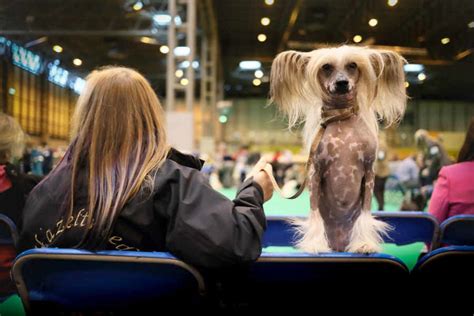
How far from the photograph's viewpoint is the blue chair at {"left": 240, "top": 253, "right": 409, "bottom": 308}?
0.97 meters

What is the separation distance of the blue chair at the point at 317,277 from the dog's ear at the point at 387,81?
389mm

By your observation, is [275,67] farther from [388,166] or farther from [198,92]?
[198,92]

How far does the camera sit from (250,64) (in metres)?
1.73

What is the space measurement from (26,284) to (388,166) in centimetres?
145

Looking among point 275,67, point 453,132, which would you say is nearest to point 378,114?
point 275,67

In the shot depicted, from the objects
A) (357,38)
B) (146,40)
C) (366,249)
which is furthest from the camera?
(146,40)

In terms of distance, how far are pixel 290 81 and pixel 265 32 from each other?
0.68 metres

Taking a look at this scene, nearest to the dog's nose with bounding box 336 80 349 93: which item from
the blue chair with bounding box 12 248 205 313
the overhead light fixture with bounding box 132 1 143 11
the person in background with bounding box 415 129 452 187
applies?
the blue chair with bounding box 12 248 205 313

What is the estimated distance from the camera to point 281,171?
6.09 feet

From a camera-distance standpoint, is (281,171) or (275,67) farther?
(281,171)

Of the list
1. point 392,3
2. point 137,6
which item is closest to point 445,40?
point 392,3

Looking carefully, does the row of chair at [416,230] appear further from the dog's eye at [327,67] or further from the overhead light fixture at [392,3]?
the overhead light fixture at [392,3]

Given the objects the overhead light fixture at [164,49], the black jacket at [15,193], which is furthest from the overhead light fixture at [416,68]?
the black jacket at [15,193]

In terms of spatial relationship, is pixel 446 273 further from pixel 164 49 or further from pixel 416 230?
pixel 164 49
